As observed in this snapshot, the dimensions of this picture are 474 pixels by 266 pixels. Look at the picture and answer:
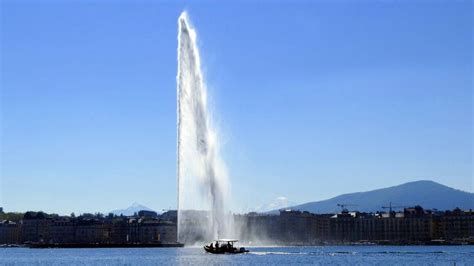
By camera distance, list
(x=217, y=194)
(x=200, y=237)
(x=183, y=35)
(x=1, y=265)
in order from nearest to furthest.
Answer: (x=183, y=35) < (x=217, y=194) < (x=1, y=265) < (x=200, y=237)

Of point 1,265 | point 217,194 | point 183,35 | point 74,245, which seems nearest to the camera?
point 183,35

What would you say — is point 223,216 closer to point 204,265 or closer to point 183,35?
point 204,265

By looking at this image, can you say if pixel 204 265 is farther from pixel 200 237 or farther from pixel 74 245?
pixel 74 245

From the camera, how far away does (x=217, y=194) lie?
84500mm

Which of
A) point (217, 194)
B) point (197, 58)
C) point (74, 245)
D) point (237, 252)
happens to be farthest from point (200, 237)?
point (197, 58)

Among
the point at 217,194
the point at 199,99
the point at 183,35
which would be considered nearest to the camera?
the point at 183,35

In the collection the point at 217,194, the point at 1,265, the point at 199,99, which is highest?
the point at 199,99

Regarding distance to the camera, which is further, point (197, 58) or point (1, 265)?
point (1, 265)

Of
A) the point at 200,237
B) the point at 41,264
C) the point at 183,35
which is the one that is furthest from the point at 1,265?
the point at 200,237

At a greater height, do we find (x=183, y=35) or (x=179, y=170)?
(x=183, y=35)

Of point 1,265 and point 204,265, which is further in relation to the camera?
point 1,265

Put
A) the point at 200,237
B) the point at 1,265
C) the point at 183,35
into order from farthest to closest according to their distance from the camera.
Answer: the point at 200,237 < the point at 1,265 < the point at 183,35

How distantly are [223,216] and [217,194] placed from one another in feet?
19.2

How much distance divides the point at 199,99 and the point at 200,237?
99129mm
